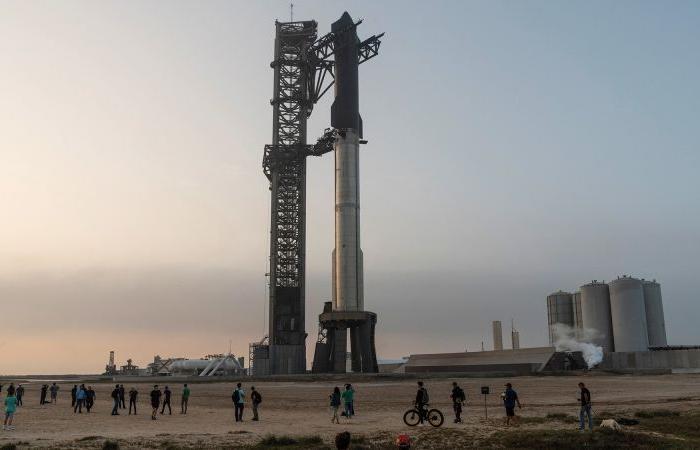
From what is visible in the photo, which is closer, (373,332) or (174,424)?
(174,424)

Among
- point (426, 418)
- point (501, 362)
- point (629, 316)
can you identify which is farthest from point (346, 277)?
point (426, 418)

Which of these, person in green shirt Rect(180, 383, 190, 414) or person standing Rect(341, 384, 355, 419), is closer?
person standing Rect(341, 384, 355, 419)

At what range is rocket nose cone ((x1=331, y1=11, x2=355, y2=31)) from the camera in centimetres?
10338

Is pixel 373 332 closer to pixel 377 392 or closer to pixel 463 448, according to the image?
pixel 377 392

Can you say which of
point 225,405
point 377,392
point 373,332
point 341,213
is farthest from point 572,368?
point 225,405

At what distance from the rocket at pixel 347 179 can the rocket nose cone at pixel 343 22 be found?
1.66 m

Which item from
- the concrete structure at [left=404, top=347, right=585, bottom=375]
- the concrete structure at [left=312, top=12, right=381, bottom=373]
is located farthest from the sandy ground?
the concrete structure at [left=404, top=347, right=585, bottom=375]

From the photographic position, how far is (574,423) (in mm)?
28812

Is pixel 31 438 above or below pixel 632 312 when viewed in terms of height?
below

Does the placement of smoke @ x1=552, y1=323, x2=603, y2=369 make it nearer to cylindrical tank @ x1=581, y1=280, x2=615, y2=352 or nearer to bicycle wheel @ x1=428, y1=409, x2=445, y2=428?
cylindrical tank @ x1=581, y1=280, x2=615, y2=352

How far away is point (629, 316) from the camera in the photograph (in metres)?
118

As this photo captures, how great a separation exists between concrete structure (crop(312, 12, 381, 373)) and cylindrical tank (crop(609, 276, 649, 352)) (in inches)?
2067

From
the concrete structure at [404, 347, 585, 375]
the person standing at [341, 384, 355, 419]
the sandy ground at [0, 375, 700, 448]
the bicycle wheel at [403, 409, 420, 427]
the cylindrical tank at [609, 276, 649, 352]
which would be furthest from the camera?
the cylindrical tank at [609, 276, 649, 352]

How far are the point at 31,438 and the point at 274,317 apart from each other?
75.0 metres
